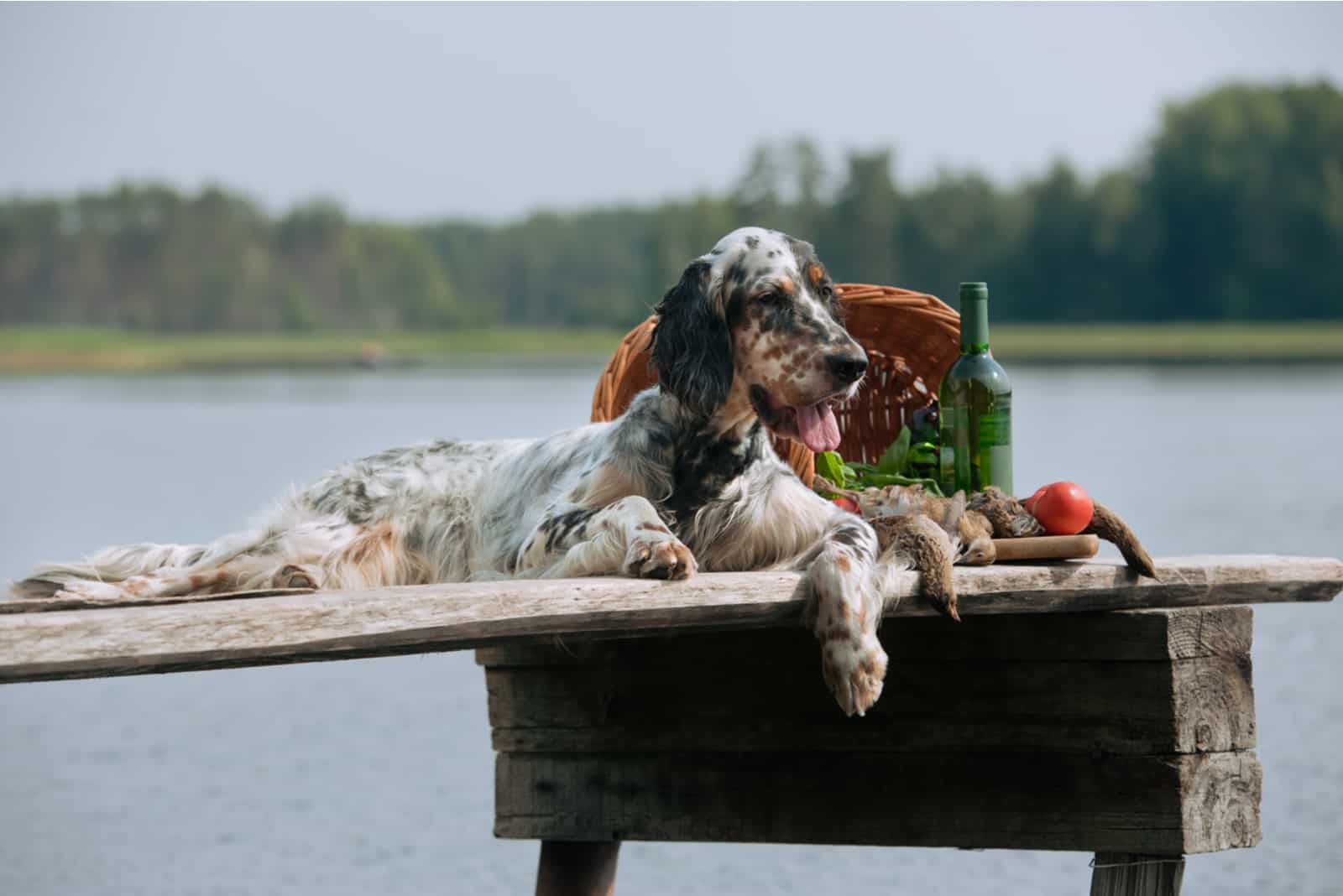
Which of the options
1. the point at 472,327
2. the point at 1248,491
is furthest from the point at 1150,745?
the point at 472,327

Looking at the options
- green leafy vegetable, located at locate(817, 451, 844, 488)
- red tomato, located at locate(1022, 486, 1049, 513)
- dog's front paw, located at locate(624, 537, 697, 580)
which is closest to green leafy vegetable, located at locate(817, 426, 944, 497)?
green leafy vegetable, located at locate(817, 451, 844, 488)

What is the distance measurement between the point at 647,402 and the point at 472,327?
6685 cm

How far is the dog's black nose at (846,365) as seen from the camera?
143 inches

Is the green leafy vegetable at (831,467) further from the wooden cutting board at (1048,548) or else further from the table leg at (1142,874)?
the table leg at (1142,874)

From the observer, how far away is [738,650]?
4.41 metres

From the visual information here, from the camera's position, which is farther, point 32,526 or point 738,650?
point 32,526

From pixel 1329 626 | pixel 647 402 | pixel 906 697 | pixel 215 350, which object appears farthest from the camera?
pixel 215 350

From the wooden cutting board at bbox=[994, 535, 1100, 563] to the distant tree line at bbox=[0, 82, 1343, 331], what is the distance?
57.3 m

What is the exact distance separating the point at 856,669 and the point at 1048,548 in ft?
2.41

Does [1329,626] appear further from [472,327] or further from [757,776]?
[472,327]

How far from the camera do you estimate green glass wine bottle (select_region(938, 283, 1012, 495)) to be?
422cm

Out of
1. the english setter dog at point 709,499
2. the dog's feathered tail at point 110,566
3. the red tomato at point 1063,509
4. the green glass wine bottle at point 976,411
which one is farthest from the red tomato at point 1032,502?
the dog's feathered tail at point 110,566

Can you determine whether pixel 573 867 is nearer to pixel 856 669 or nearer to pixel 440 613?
pixel 856 669

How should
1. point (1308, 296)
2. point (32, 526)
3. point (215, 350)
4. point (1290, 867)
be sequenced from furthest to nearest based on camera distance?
point (215, 350) < point (1308, 296) < point (32, 526) < point (1290, 867)
